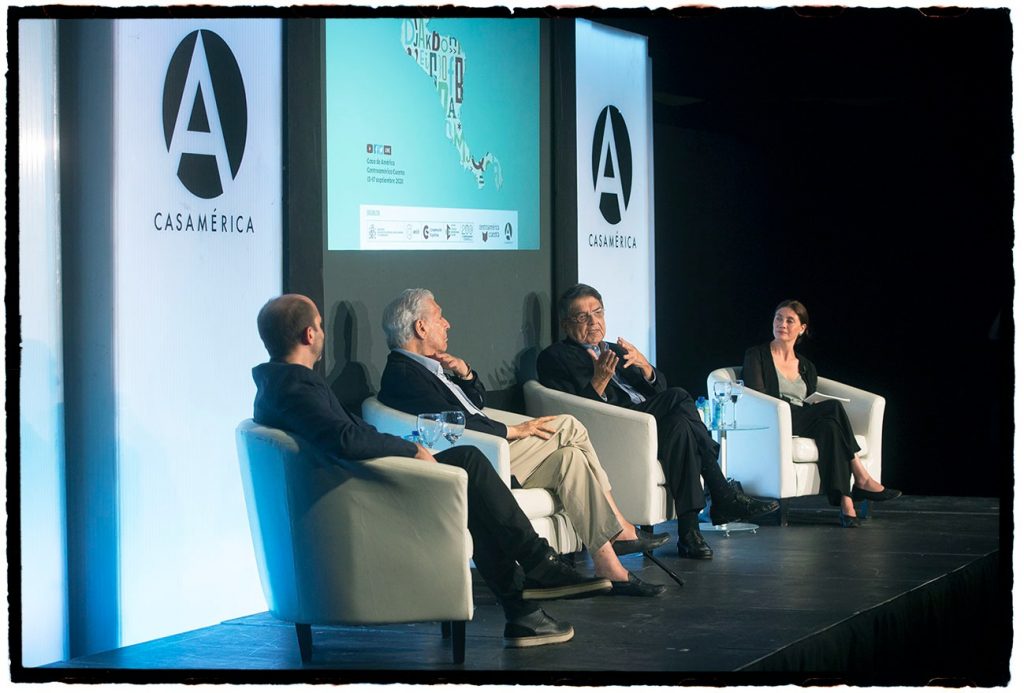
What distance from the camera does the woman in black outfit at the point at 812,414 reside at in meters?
7.45

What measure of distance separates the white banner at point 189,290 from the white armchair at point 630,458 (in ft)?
5.46

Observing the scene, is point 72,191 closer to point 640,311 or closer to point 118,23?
point 118,23

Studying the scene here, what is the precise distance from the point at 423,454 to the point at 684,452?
2.07 m

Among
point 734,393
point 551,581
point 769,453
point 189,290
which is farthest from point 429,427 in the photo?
point 769,453

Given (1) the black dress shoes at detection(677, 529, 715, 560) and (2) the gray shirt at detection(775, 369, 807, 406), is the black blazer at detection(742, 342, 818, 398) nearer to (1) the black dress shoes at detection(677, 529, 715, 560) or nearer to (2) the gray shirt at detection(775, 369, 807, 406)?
(2) the gray shirt at detection(775, 369, 807, 406)

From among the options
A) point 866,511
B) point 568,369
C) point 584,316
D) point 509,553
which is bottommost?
point 866,511

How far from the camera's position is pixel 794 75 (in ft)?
28.5

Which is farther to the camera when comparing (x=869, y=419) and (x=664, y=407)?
(x=869, y=419)

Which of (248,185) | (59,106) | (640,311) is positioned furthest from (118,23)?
(640,311)

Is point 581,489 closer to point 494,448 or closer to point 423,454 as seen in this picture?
point 494,448

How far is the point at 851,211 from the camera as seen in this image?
8.95 meters

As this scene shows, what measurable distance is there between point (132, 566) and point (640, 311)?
3.71m

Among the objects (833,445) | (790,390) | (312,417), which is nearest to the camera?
(312,417)

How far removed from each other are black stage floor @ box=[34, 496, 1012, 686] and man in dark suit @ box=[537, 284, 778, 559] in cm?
20
